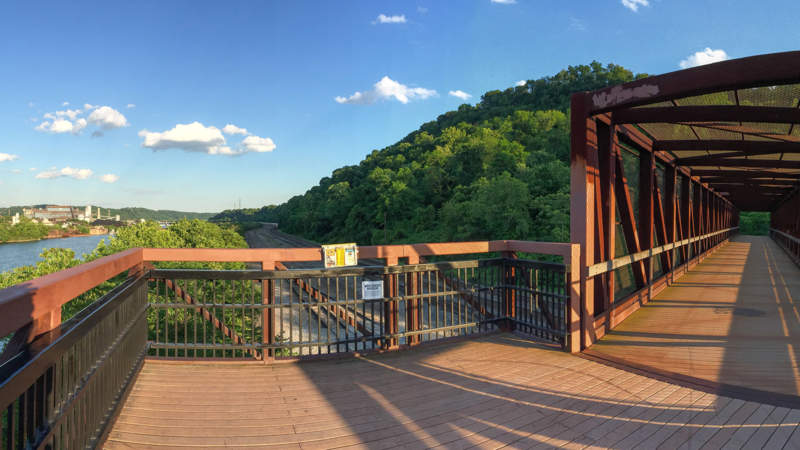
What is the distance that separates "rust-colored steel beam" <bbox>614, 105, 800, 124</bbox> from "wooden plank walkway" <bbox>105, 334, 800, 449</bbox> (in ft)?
10.4

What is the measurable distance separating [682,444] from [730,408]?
3.08 feet

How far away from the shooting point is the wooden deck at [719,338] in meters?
4.00

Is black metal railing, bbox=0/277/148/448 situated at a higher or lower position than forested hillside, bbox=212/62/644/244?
lower

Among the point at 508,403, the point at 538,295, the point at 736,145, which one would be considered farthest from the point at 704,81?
the point at 736,145

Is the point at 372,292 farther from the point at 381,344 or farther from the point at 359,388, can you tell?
the point at 359,388

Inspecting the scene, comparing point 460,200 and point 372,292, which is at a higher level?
point 460,200

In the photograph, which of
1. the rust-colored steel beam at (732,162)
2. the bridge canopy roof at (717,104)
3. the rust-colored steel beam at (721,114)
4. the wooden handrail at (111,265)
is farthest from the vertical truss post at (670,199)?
the wooden handrail at (111,265)

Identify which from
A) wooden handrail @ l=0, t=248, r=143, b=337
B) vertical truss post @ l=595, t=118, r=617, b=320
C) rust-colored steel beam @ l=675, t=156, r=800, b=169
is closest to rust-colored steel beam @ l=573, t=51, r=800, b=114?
vertical truss post @ l=595, t=118, r=617, b=320

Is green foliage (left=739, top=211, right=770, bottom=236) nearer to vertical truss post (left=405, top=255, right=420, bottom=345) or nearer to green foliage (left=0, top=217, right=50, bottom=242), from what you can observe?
vertical truss post (left=405, top=255, right=420, bottom=345)

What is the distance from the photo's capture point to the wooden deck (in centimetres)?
400

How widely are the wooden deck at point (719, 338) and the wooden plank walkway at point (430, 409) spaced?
664mm

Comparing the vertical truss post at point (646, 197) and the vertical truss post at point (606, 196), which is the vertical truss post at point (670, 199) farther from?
the vertical truss post at point (606, 196)

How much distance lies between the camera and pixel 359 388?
350 centimetres

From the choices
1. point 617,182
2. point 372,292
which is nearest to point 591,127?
point 617,182
